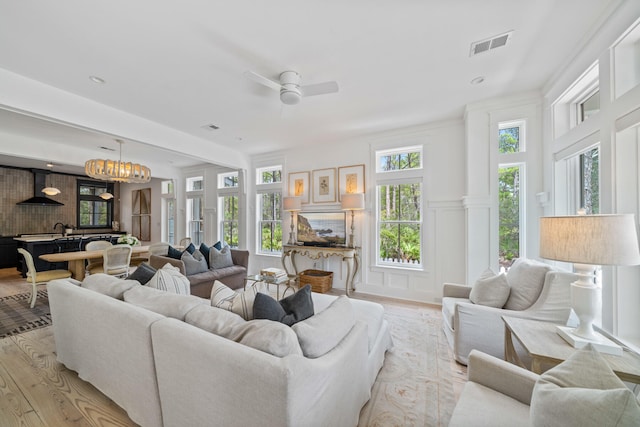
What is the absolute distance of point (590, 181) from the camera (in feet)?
7.73

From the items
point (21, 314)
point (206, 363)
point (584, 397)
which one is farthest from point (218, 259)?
point (584, 397)

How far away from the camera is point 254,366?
3.36 ft

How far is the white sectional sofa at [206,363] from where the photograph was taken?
102 centimetres

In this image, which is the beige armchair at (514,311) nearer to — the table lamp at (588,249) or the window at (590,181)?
the table lamp at (588,249)

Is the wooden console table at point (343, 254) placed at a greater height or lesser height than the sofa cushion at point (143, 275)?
lesser

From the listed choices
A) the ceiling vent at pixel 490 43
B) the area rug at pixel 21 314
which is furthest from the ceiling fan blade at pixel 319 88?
the area rug at pixel 21 314

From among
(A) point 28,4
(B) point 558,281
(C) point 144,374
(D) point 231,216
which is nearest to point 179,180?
(D) point 231,216

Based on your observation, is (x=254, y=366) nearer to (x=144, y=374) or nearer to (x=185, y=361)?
(x=185, y=361)

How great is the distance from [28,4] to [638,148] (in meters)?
4.39

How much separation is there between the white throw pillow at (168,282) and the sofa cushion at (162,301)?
23 cm

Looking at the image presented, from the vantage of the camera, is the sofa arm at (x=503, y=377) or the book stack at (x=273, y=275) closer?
the sofa arm at (x=503, y=377)

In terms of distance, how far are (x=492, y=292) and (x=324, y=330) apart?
181 cm

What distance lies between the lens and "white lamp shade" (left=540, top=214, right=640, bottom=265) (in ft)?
4.43

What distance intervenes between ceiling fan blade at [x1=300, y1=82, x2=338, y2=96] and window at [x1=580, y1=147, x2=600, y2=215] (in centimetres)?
240
